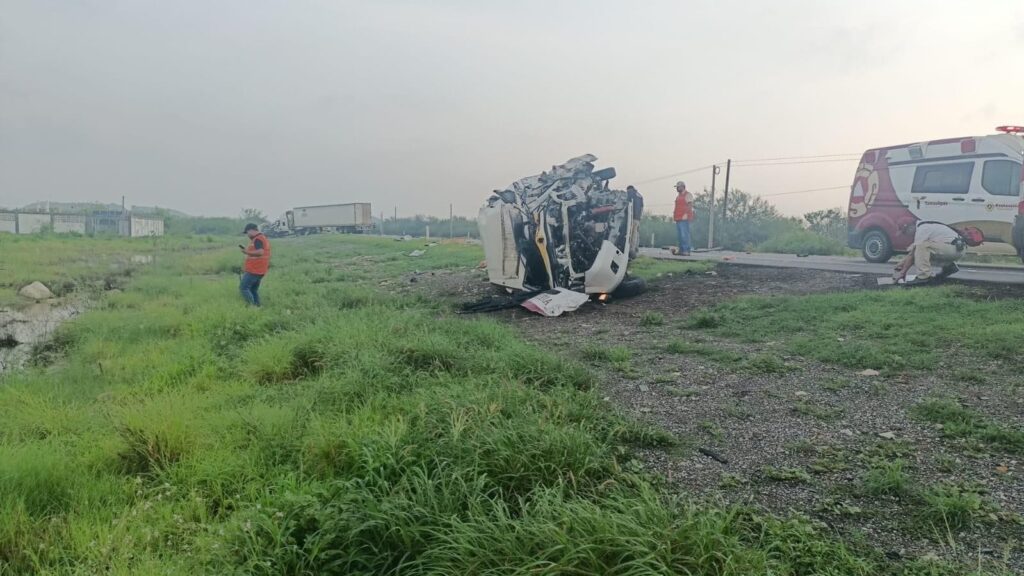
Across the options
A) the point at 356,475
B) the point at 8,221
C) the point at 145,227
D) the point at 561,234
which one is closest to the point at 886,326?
the point at 561,234

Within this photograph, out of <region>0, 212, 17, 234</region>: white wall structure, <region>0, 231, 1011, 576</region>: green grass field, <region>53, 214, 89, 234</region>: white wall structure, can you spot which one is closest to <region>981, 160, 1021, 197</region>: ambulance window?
<region>0, 231, 1011, 576</region>: green grass field

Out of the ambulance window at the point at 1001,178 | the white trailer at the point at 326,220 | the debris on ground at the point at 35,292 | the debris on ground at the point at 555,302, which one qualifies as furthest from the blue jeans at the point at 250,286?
the white trailer at the point at 326,220

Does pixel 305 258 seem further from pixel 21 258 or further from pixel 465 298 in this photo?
pixel 465 298

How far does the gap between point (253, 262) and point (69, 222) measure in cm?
4141

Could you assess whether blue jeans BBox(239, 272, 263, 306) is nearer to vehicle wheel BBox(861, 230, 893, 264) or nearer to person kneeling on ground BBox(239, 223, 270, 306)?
person kneeling on ground BBox(239, 223, 270, 306)

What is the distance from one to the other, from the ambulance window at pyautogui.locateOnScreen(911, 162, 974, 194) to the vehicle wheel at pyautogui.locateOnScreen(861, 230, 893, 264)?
930 millimetres

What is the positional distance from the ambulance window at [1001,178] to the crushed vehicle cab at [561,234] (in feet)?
18.5

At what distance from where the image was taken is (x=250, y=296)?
29.3 feet

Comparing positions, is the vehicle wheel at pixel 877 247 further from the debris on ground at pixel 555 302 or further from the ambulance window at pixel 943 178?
the debris on ground at pixel 555 302

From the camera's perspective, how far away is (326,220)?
46156 mm

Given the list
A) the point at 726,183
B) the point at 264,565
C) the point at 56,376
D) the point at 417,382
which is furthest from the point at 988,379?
the point at 726,183

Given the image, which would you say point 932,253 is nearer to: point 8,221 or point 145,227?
point 145,227

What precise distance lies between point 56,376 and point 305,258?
15.3 meters

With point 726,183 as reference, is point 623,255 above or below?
below
